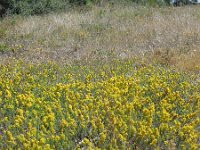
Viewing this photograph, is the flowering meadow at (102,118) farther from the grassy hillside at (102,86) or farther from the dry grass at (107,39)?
the dry grass at (107,39)

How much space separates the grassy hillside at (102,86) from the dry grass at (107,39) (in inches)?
1.0

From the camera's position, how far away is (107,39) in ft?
30.6

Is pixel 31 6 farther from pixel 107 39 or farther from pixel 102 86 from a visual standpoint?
pixel 102 86

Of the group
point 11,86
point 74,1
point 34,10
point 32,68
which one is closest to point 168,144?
point 11,86

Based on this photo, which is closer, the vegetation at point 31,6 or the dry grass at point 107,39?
the dry grass at point 107,39

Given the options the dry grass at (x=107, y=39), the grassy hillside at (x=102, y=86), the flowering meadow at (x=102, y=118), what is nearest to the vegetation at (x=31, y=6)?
the dry grass at (x=107, y=39)

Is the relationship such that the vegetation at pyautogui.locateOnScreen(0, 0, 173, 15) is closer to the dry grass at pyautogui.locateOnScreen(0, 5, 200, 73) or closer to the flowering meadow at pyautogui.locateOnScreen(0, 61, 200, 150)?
the dry grass at pyautogui.locateOnScreen(0, 5, 200, 73)

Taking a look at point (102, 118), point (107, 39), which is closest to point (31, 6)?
point (107, 39)

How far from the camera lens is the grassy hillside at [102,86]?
3.13 meters

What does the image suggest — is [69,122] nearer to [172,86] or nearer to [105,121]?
[105,121]

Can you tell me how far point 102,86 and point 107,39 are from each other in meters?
5.09

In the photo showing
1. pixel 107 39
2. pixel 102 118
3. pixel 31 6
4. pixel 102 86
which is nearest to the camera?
pixel 102 118

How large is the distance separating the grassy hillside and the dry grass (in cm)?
2

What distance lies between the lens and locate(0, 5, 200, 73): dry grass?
7.58 m
